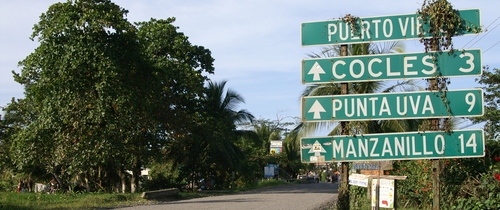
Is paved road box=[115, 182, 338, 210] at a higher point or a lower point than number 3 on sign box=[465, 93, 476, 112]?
lower

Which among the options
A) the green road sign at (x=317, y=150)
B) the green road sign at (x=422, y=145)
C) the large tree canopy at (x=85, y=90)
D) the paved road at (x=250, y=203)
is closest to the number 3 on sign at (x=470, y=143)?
the green road sign at (x=422, y=145)

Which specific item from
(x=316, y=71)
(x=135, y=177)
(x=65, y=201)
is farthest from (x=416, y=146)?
(x=135, y=177)

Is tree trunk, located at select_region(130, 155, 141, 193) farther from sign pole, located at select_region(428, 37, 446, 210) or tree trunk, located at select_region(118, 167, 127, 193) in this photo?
sign pole, located at select_region(428, 37, 446, 210)

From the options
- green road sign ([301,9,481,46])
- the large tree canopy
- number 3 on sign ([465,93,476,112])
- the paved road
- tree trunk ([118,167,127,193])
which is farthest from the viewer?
tree trunk ([118,167,127,193])

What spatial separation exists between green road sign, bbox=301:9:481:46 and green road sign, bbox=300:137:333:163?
1.22m

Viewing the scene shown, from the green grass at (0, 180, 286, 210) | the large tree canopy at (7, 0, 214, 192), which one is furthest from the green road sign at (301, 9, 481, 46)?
the large tree canopy at (7, 0, 214, 192)

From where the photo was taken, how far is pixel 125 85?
942 inches

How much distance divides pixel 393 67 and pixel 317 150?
1.38 metres

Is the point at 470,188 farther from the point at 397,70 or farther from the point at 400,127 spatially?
the point at 400,127

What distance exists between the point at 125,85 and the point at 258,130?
35.6 metres

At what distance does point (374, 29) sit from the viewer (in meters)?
7.08

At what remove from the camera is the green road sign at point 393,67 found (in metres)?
6.89

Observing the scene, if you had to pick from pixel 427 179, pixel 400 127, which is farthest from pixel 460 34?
pixel 400 127

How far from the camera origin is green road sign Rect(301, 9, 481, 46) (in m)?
7.03
